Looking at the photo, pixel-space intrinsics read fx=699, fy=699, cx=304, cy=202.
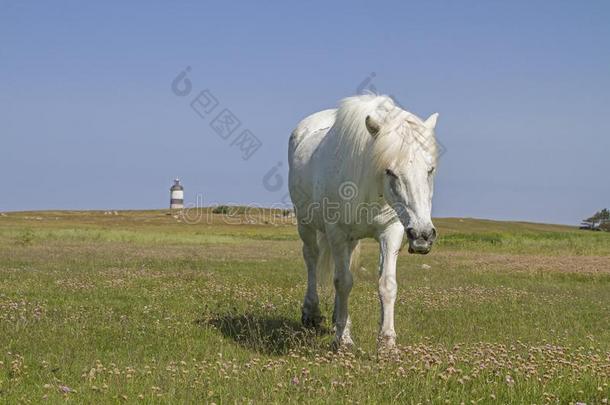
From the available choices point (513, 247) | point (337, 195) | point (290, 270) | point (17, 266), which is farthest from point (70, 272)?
point (513, 247)

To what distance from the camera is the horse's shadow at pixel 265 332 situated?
902 cm

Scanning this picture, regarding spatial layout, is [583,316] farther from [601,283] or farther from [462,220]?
[462,220]

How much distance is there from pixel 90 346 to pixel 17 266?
13781mm

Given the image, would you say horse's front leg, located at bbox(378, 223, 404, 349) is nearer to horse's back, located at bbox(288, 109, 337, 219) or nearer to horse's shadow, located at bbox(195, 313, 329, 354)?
horse's shadow, located at bbox(195, 313, 329, 354)

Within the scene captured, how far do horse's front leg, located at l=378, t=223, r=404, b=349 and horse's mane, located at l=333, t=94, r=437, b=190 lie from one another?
0.73m

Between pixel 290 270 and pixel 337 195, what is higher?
pixel 337 195

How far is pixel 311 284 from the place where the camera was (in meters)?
11.5

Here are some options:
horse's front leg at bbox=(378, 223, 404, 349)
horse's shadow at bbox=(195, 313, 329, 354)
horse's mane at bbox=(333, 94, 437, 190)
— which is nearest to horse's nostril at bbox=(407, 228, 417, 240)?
horse's mane at bbox=(333, 94, 437, 190)

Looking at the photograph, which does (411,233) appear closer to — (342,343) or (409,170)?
(409,170)

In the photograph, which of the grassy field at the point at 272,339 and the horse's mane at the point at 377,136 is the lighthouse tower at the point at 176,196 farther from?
the horse's mane at the point at 377,136

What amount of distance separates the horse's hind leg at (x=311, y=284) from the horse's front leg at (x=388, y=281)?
3103 millimetres

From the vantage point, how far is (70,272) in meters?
18.9

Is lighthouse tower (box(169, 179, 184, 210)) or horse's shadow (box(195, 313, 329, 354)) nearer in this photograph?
horse's shadow (box(195, 313, 329, 354))

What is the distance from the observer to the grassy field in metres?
5.78
